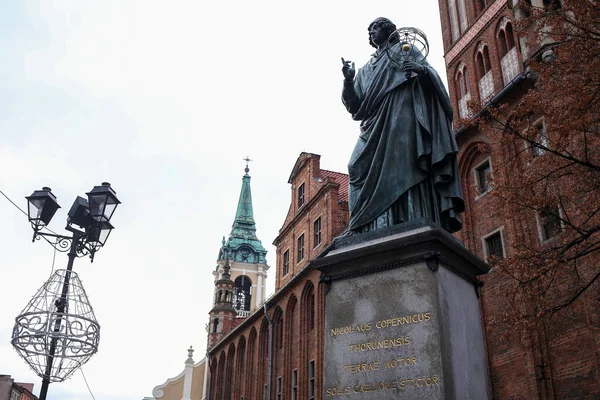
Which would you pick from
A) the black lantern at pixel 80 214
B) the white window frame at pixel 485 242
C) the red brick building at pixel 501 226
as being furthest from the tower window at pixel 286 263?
the black lantern at pixel 80 214

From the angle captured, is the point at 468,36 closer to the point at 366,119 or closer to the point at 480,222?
the point at 480,222

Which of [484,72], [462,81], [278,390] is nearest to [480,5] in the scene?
[462,81]

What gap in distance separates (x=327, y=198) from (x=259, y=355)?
1172 cm

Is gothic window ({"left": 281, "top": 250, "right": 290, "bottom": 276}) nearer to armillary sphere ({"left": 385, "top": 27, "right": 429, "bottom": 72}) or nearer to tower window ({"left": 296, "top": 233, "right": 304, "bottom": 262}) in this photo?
tower window ({"left": 296, "top": 233, "right": 304, "bottom": 262})

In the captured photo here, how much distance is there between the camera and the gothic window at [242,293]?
215 feet

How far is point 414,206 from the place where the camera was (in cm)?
648

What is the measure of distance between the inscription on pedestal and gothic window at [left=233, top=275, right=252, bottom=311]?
197ft

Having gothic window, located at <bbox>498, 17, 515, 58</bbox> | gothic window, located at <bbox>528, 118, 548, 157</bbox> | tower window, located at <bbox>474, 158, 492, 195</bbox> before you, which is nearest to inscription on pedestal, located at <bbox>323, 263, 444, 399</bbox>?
gothic window, located at <bbox>528, 118, 548, 157</bbox>

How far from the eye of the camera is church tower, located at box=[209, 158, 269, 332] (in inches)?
2596

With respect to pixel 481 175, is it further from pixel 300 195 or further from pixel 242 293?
pixel 242 293

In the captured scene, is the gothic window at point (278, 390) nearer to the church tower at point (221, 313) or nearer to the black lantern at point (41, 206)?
the church tower at point (221, 313)

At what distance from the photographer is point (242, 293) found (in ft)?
217

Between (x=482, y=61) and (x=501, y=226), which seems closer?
(x=501, y=226)

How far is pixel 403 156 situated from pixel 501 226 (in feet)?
45.5
